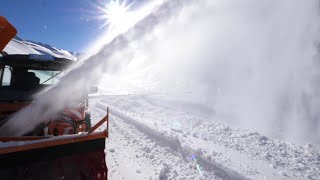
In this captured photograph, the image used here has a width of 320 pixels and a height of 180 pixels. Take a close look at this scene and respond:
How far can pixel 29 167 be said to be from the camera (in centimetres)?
381

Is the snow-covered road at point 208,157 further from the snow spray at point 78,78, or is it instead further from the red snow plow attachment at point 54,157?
the snow spray at point 78,78

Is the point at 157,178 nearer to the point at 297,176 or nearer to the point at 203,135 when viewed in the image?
the point at 297,176

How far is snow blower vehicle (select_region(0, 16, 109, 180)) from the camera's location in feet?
12.1

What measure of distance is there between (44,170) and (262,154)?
225 inches

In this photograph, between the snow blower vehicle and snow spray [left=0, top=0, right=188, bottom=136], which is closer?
the snow blower vehicle

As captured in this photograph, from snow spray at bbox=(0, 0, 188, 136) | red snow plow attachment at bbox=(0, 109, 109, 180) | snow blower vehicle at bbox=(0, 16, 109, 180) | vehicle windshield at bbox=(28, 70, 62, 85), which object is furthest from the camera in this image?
vehicle windshield at bbox=(28, 70, 62, 85)

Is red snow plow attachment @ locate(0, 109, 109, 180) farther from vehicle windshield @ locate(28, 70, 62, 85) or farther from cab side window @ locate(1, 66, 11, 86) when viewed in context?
cab side window @ locate(1, 66, 11, 86)

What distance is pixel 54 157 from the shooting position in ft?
13.2

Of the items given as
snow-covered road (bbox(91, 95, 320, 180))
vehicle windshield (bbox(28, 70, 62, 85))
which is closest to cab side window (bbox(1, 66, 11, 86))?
vehicle windshield (bbox(28, 70, 62, 85))

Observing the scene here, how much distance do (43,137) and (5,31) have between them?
2.30m

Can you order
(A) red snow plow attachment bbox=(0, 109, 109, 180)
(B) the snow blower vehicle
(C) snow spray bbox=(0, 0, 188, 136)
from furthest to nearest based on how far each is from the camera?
(C) snow spray bbox=(0, 0, 188, 136) → (B) the snow blower vehicle → (A) red snow plow attachment bbox=(0, 109, 109, 180)

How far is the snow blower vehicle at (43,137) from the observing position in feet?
12.1

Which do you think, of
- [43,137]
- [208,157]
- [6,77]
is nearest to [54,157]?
[43,137]

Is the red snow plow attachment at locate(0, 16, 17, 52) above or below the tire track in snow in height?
above
